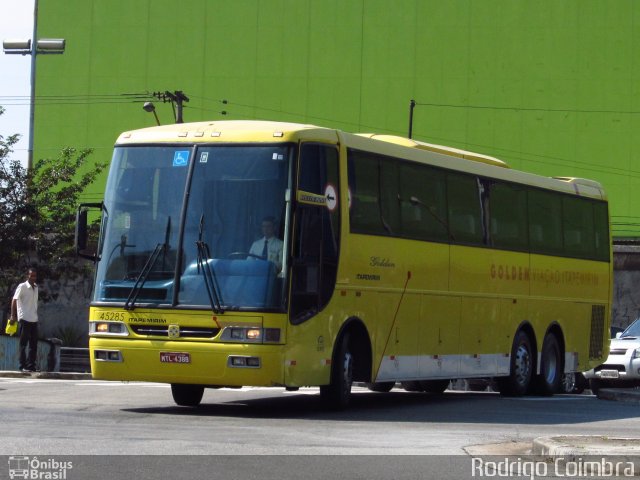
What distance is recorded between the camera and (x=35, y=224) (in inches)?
1623

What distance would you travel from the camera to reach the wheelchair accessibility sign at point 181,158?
16523 mm

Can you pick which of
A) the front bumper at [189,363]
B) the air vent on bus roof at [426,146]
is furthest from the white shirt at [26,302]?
the front bumper at [189,363]

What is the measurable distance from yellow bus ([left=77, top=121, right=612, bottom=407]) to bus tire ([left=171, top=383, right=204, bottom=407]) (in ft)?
0.06

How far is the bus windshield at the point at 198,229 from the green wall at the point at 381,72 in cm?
4162

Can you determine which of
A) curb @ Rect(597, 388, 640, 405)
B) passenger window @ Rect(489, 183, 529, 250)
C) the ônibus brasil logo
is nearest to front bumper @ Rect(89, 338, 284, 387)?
the ônibus brasil logo

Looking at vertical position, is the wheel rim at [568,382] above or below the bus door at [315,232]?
below

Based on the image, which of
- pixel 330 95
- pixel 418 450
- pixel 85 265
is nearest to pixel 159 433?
pixel 418 450

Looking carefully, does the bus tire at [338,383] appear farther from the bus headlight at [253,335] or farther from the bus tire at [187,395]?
the bus tire at [187,395]

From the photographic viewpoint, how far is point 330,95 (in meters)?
59.2

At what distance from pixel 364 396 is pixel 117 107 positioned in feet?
136

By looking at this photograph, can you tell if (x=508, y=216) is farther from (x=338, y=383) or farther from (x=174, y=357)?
(x=174, y=357)

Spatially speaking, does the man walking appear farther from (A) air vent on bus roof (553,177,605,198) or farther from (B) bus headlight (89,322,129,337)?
(A) air vent on bus roof (553,177,605,198)

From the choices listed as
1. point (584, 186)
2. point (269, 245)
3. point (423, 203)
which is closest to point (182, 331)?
point (269, 245)

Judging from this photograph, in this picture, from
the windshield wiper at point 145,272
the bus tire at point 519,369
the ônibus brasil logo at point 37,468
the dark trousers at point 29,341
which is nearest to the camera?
the ônibus brasil logo at point 37,468
